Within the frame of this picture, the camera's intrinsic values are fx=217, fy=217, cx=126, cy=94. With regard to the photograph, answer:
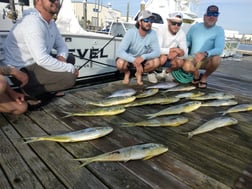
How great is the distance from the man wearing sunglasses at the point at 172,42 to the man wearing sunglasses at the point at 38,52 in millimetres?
2273

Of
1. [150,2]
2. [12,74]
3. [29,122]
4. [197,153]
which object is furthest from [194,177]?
[150,2]

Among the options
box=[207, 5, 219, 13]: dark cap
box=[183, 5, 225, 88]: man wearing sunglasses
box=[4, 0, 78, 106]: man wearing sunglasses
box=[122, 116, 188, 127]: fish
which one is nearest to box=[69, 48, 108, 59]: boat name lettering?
box=[4, 0, 78, 106]: man wearing sunglasses

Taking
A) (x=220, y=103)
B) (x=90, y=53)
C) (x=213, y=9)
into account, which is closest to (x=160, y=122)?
(x=220, y=103)

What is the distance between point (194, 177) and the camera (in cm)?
183

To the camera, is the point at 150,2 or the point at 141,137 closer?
the point at 141,137

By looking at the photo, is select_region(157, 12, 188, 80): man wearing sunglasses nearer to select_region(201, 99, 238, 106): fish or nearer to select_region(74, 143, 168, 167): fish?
select_region(201, 99, 238, 106): fish

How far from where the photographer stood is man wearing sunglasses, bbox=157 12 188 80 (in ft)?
15.4

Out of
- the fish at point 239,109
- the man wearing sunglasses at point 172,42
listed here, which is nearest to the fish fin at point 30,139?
the fish at point 239,109

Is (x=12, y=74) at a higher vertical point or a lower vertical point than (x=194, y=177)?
higher

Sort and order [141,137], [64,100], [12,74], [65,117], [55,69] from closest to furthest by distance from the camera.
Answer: [141,137] < [12,74] < [65,117] < [55,69] < [64,100]

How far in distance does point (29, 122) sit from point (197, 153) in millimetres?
1989

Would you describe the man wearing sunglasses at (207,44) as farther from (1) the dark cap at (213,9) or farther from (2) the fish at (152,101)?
(2) the fish at (152,101)

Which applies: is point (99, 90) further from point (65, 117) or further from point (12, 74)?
point (12, 74)

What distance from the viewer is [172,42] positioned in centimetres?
489
